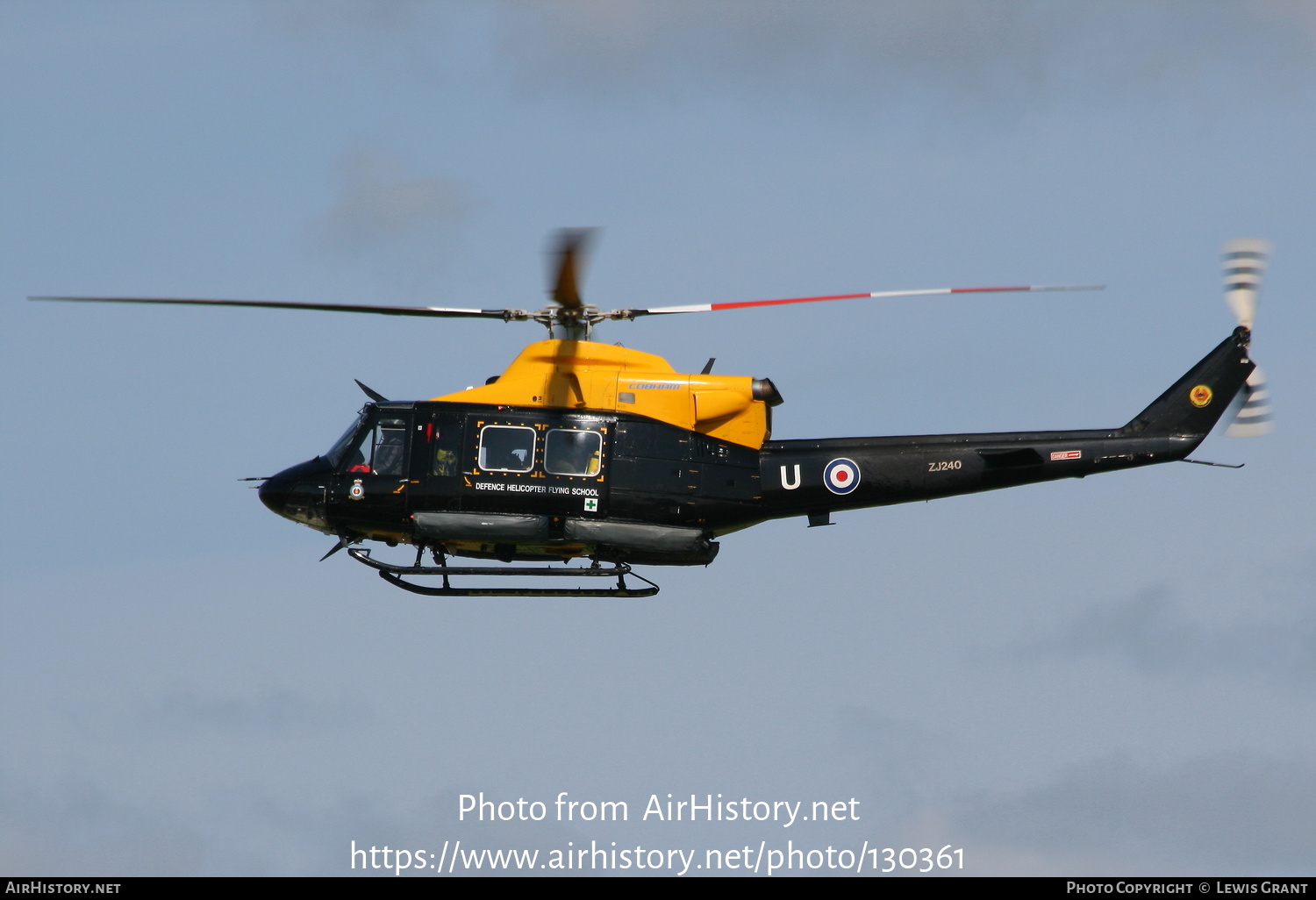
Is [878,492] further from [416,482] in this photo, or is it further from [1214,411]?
[416,482]

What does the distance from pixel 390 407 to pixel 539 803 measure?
6.94 m

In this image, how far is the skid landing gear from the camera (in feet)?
91.0

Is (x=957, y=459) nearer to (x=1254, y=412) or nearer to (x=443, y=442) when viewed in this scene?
(x=1254, y=412)

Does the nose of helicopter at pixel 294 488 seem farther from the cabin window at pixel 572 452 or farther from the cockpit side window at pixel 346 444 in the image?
the cabin window at pixel 572 452

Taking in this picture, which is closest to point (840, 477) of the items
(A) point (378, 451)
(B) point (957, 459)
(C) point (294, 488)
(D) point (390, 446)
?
(B) point (957, 459)

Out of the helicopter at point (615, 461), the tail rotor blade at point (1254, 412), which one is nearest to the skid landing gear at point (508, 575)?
the helicopter at point (615, 461)

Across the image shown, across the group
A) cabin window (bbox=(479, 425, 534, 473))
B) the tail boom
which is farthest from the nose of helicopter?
the tail boom

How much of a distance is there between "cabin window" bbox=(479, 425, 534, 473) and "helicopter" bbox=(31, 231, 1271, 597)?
26mm

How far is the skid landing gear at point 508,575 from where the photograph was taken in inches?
1092

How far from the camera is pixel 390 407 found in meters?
28.6

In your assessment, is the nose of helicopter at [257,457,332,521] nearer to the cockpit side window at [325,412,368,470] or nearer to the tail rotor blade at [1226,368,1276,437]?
the cockpit side window at [325,412,368,470]

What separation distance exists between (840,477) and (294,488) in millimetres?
8916

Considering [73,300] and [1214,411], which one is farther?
[1214,411]
